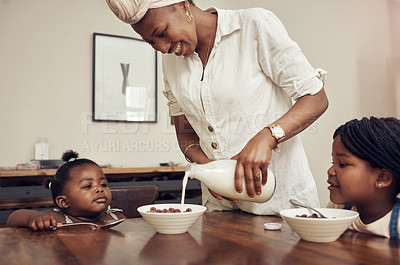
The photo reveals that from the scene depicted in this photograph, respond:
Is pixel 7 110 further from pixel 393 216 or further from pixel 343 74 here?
pixel 343 74

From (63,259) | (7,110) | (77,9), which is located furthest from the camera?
(77,9)

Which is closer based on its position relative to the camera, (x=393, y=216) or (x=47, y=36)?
(x=393, y=216)

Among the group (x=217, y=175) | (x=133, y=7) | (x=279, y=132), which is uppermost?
(x=133, y=7)

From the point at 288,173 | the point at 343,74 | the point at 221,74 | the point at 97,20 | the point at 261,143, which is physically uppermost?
the point at 97,20

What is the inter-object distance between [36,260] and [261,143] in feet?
2.00

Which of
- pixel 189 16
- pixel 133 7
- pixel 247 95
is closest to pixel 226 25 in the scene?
pixel 189 16

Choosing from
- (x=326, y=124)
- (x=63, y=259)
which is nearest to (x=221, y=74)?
(x=63, y=259)

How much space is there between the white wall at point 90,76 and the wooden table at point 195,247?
2248 mm

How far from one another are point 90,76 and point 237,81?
228 centimetres

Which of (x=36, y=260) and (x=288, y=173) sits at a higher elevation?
(x=288, y=173)

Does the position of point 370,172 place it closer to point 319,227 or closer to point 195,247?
point 319,227

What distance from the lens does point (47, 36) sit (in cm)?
313

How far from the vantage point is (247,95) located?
1263 millimetres

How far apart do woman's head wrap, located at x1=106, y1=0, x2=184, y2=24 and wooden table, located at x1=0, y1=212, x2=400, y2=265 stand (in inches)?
24.4
